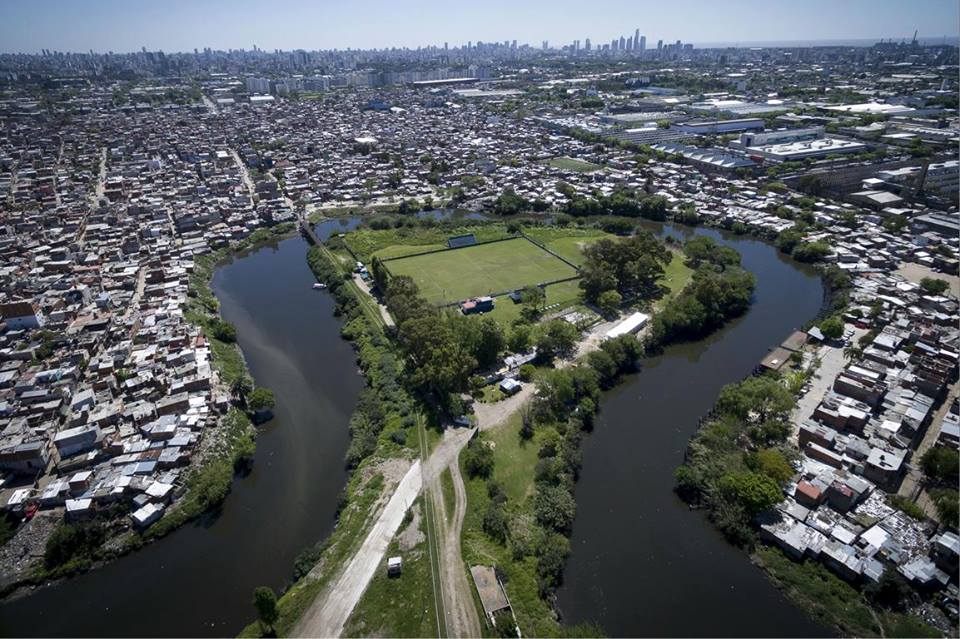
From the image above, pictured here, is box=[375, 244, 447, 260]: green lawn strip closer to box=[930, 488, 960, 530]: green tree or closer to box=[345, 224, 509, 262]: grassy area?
box=[345, 224, 509, 262]: grassy area

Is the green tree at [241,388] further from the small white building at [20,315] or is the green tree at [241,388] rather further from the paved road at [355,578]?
the small white building at [20,315]

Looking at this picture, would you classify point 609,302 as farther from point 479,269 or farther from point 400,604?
point 400,604

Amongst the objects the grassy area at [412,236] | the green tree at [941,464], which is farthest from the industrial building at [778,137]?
the green tree at [941,464]

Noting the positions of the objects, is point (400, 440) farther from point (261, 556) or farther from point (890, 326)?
point (890, 326)

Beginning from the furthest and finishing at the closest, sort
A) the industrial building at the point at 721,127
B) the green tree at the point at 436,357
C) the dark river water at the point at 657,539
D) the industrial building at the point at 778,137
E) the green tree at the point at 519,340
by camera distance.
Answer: the industrial building at the point at 721,127, the industrial building at the point at 778,137, the green tree at the point at 519,340, the green tree at the point at 436,357, the dark river water at the point at 657,539

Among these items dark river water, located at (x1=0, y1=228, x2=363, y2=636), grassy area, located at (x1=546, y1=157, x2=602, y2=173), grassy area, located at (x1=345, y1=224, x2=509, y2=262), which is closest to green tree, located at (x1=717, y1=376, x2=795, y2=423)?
dark river water, located at (x1=0, y1=228, x2=363, y2=636)

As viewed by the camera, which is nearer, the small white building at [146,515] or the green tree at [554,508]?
the green tree at [554,508]

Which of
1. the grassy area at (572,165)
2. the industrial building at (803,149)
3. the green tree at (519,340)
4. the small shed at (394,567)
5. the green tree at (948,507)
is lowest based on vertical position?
the small shed at (394,567)

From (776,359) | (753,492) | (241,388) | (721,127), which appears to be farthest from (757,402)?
(721,127)
